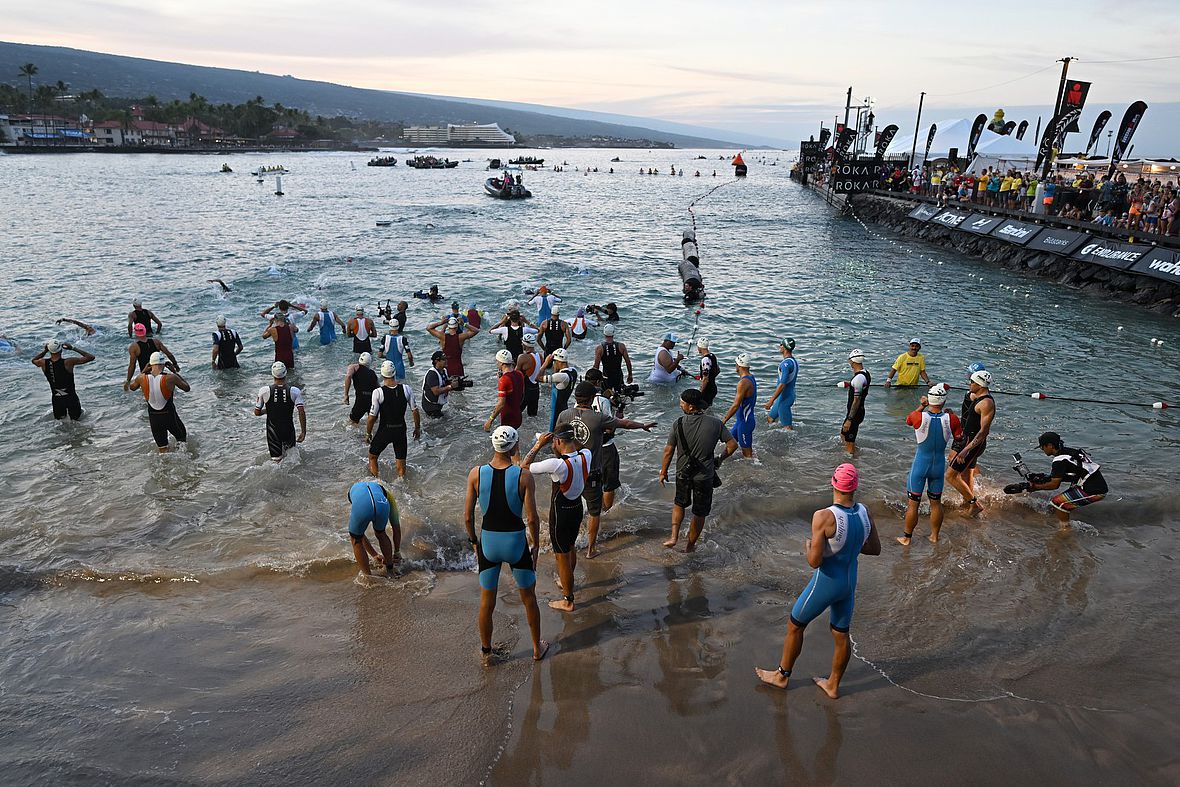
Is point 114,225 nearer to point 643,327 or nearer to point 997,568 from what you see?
point 643,327

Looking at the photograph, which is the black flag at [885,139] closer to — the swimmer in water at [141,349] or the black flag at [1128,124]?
the black flag at [1128,124]

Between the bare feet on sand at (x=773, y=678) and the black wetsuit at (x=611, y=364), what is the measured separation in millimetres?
6846

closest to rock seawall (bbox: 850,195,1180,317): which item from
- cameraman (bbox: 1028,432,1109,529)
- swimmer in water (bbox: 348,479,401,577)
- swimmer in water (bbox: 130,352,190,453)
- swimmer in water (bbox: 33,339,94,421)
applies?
cameraman (bbox: 1028,432,1109,529)

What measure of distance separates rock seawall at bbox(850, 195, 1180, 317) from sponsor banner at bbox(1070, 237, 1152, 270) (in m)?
0.49

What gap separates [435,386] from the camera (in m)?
11.6

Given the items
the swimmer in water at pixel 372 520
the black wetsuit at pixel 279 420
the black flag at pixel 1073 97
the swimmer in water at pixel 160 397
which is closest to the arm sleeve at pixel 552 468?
the swimmer in water at pixel 372 520

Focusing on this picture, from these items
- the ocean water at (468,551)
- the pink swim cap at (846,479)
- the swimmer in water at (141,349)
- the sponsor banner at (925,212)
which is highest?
the sponsor banner at (925,212)

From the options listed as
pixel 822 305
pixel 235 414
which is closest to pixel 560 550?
pixel 235 414

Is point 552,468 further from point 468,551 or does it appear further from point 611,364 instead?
point 611,364

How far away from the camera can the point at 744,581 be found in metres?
7.19

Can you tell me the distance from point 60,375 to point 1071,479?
49.0ft

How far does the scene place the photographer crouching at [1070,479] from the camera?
26.4ft

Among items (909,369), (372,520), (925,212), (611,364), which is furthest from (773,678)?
(925,212)

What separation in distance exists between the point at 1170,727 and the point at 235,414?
13.5 meters
